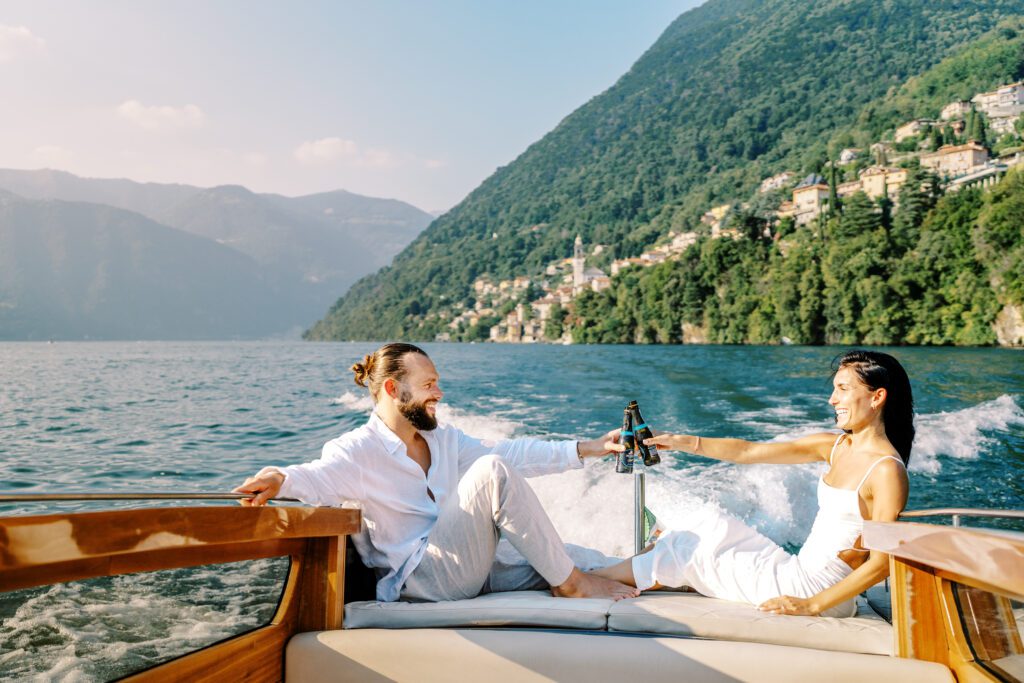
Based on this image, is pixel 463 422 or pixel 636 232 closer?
pixel 463 422

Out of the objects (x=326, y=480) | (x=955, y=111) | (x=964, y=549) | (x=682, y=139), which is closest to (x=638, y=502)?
→ (x=326, y=480)

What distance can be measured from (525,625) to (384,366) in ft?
3.46

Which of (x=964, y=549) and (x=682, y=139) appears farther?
(x=682, y=139)

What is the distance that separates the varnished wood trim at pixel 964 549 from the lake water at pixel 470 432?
61.5 inches

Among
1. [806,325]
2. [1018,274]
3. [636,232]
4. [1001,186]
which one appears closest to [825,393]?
[1018,274]

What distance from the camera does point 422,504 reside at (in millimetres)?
2547

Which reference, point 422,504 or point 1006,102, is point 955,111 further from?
point 422,504

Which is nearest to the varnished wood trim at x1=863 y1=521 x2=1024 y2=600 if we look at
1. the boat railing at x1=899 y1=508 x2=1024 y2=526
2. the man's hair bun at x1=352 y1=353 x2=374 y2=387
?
the boat railing at x1=899 y1=508 x2=1024 y2=526

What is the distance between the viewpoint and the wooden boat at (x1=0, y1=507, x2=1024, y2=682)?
4.59ft

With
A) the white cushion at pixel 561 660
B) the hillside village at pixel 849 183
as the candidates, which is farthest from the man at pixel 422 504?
Answer: the hillside village at pixel 849 183

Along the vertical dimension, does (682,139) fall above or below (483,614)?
above

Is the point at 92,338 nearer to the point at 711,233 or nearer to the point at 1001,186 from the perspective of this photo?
the point at 711,233

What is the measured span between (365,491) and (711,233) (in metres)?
84.4

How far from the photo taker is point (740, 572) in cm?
234
